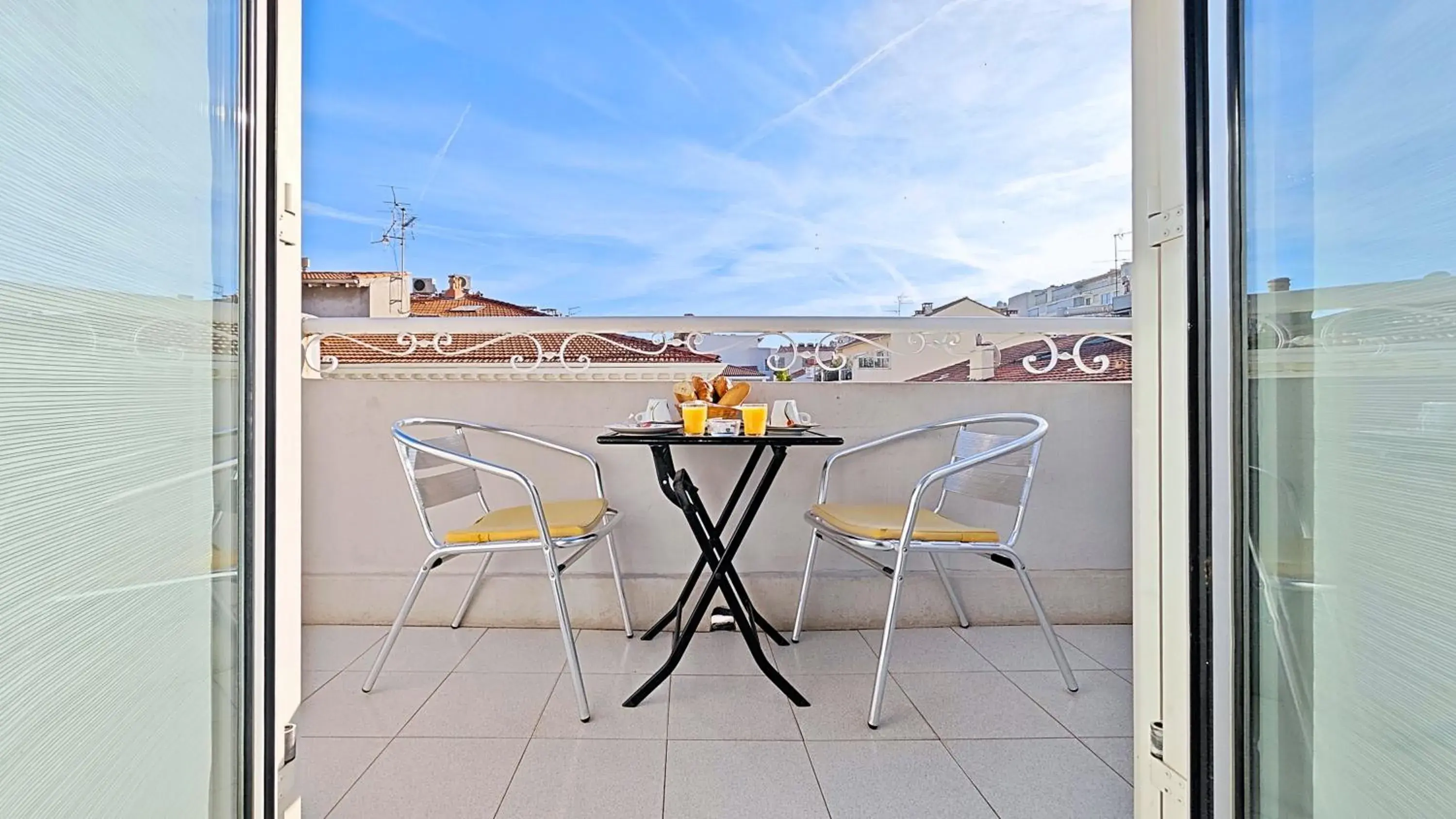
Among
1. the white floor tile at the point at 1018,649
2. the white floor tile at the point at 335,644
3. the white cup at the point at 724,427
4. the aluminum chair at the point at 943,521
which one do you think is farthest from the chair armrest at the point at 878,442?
the white floor tile at the point at 335,644

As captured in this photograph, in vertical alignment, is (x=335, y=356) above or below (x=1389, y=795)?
above

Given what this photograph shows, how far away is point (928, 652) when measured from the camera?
2396 mm

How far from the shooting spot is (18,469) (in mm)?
527

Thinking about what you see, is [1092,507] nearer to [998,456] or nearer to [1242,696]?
[998,456]

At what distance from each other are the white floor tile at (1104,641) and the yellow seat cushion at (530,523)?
1.89 metres

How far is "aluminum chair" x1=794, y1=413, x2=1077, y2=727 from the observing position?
187 cm

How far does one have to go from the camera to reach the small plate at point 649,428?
216 centimetres

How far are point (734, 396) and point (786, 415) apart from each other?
267mm

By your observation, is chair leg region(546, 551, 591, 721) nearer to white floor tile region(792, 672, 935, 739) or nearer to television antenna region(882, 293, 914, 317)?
white floor tile region(792, 672, 935, 739)

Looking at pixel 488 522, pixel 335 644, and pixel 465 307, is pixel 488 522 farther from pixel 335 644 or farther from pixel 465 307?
pixel 465 307

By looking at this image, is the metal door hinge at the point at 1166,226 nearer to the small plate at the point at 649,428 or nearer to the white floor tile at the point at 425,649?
the small plate at the point at 649,428

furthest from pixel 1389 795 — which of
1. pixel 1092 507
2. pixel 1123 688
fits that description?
pixel 1092 507

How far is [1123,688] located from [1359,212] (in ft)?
6.23

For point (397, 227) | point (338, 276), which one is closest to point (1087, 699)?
point (338, 276)
